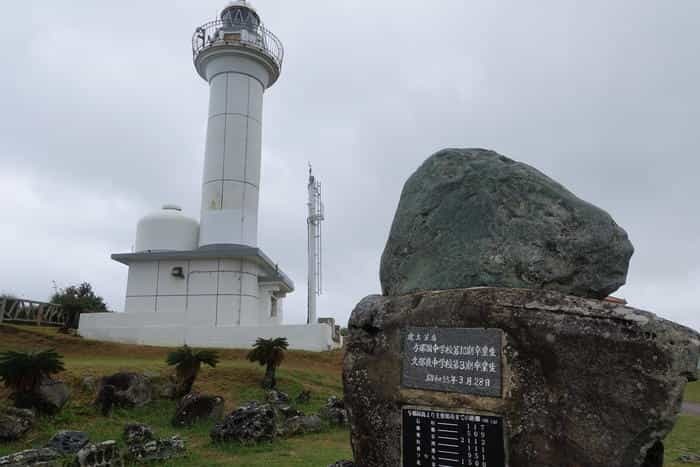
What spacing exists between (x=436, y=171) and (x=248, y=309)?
55.5ft

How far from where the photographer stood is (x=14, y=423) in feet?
29.1

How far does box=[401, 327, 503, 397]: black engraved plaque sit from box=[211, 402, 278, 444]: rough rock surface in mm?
5824

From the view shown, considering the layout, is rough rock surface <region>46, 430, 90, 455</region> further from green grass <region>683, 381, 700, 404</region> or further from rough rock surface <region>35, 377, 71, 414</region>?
green grass <region>683, 381, 700, 404</region>

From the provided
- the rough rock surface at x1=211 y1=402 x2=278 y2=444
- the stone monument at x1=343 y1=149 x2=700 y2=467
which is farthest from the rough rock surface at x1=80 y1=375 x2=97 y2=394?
the stone monument at x1=343 y1=149 x2=700 y2=467

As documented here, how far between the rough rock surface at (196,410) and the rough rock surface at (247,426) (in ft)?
4.89

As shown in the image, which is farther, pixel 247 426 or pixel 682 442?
pixel 682 442

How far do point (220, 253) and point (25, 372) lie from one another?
1091 centimetres

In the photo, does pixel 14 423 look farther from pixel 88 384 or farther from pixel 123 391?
pixel 88 384

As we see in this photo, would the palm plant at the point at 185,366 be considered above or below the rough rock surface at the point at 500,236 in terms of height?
below

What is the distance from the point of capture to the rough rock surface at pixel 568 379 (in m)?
3.52

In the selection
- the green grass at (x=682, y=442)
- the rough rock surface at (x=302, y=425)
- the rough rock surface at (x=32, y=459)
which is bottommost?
the green grass at (x=682, y=442)

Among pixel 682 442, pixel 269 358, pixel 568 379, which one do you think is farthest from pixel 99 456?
pixel 682 442

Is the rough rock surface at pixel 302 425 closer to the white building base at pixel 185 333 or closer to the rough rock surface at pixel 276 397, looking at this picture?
the rough rock surface at pixel 276 397

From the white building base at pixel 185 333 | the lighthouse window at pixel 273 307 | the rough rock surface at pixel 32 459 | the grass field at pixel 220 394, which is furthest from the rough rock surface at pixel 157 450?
the lighthouse window at pixel 273 307
